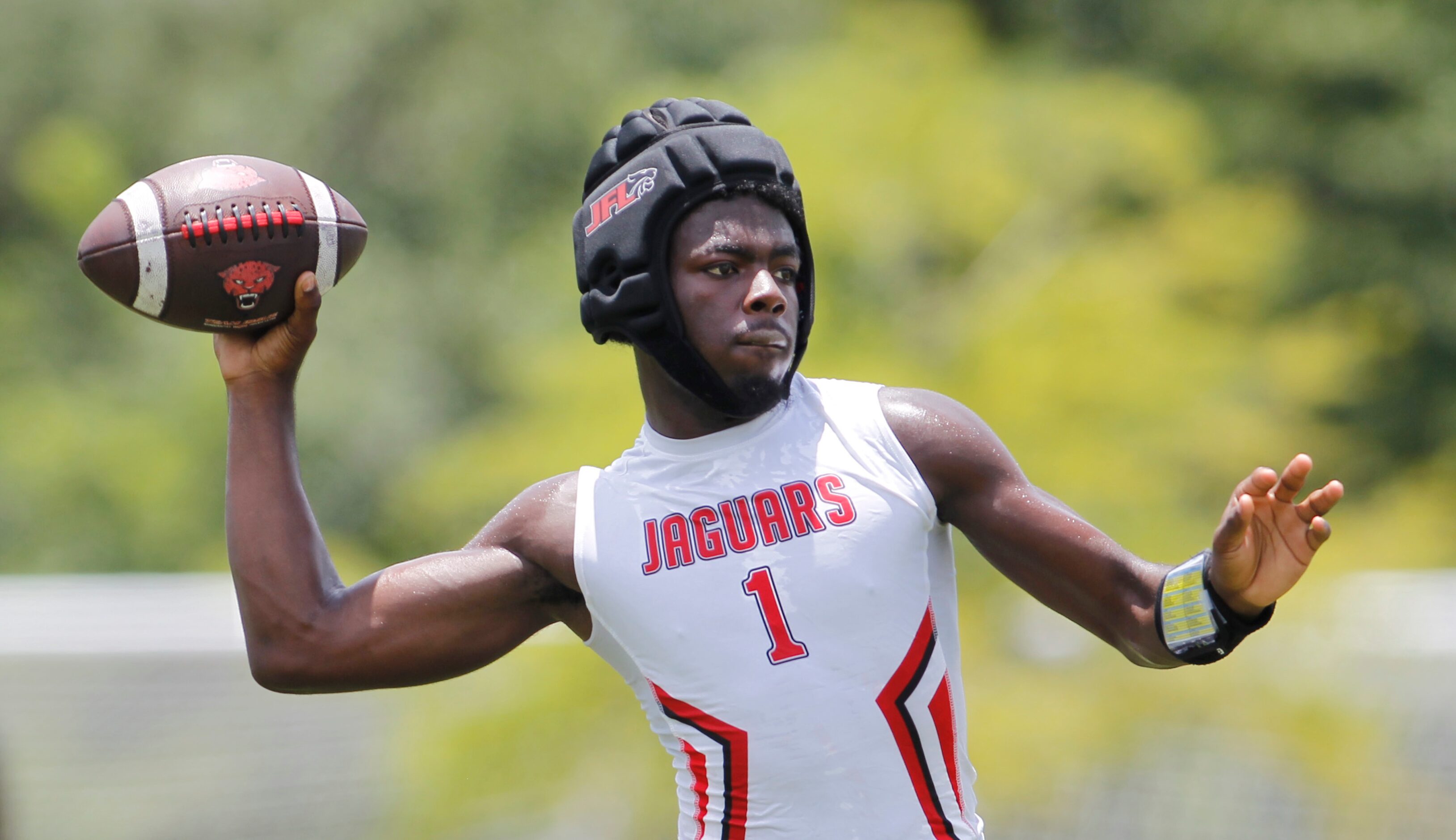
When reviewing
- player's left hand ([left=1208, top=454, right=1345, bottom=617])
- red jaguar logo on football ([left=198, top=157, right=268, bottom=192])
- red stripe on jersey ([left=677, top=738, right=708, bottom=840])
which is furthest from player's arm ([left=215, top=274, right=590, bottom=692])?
player's left hand ([left=1208, top=454, right=1345, bottom=617])

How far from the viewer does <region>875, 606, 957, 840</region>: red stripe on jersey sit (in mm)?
2955

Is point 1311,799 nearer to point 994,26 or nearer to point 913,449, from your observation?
point 913,449

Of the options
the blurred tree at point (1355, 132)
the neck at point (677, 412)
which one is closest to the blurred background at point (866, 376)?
the blurred tree at point (1355, 132)

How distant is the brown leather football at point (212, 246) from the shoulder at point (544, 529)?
0.61m

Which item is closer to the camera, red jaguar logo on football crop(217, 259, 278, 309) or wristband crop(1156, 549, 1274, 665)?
wristband crop(1156, 549, 1274, 665)

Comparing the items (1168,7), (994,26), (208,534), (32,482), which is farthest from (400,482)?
(1168,7)

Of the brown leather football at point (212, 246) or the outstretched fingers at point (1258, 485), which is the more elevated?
the brown leather football at point (212, 246)

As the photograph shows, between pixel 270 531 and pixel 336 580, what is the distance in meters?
0.18

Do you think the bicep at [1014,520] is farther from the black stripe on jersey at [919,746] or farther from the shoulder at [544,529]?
the shoulder at [544,529]

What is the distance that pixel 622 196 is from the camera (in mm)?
3209

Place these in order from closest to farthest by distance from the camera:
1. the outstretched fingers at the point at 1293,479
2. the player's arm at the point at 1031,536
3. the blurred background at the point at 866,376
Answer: the outstretched fingers at the point at 1293,479
the player's arm at the point at 1031,536
the blurred background at the point at 866,376

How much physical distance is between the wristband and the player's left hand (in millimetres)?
31

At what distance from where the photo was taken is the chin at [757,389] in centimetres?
307

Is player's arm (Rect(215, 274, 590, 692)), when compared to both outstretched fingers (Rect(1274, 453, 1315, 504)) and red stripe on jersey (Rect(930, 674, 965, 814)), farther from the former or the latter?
outstretched fingers (Rect(1274, 453, 1315, 504))
